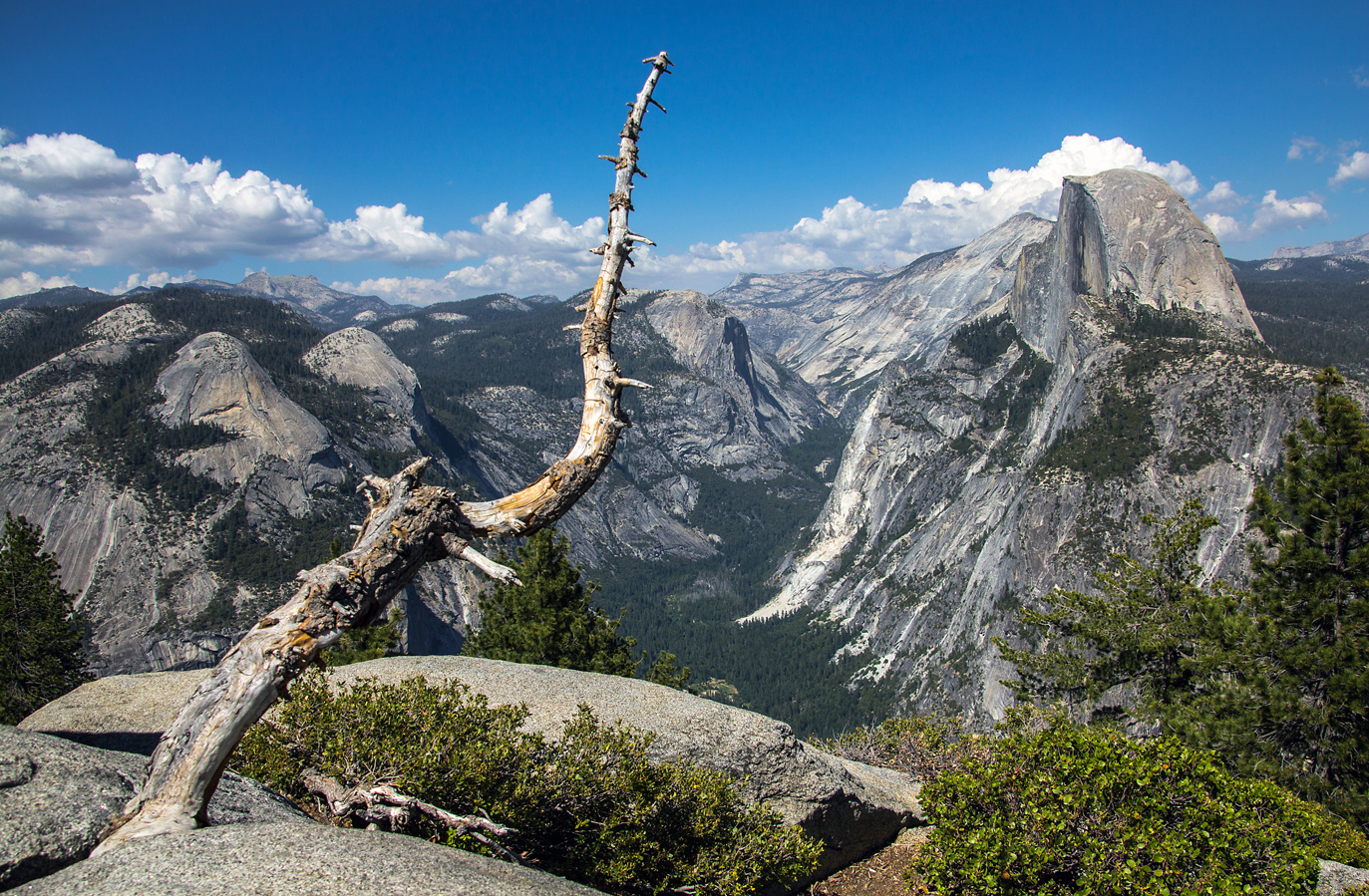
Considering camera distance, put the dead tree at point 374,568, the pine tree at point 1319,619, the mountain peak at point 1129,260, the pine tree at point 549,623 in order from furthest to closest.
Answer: the mountain peak at point 1129,260 < the pine tree at point 549,623 < the pine tree at point 1319,619 < the dead tree at point 374,568

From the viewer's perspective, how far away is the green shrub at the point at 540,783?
9094 millimetres

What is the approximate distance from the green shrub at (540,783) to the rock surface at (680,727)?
1870 mm

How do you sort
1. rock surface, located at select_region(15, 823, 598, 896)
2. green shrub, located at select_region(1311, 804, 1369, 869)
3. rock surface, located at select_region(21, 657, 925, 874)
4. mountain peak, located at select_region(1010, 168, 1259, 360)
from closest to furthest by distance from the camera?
rock surface, located at select_region(15, 823, 598, 896), green shrub, located at select_region(1311, 804, 1369, 869), rock surface, located at select_region(21, 657, 925, 874), mountain peak, located at select_region(1010, 168, 1259, 360)

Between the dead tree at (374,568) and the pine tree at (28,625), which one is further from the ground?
the dead tree at (374,568)

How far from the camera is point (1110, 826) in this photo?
8.48m

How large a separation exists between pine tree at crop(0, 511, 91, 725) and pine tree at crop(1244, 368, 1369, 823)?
46.9 meters

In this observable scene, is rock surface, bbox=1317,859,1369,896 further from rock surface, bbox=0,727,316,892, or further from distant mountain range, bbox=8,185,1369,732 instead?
distant mountain range, bbox=8,185,1369,732

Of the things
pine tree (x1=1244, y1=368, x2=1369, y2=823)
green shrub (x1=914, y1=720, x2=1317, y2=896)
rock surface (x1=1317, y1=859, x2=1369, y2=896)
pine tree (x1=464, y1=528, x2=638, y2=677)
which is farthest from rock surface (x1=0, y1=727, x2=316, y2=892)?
pine tree (x1=1244, y1=368, x2=1369, y2=823)

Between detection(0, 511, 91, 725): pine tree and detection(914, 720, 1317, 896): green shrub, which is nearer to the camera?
detection(914, 720, 1317, 896): green shrub

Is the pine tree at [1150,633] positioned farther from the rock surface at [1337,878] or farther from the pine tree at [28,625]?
the pine tree at [28,625]

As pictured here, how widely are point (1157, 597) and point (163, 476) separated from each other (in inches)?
4777

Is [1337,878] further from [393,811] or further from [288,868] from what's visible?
[288,868]

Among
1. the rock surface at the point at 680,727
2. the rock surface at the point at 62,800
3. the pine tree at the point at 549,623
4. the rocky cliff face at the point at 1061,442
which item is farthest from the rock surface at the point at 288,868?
the rocky cliff face at the point at 1061,442

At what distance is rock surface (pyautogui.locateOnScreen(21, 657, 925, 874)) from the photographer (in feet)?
45.4
